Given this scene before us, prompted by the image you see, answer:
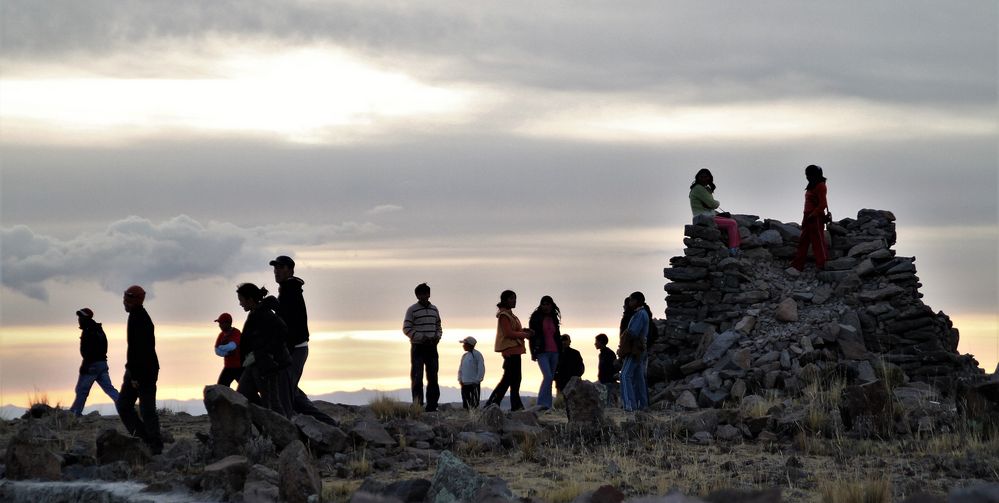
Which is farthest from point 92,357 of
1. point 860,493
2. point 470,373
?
point 860,493

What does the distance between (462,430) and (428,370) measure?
2705 mm

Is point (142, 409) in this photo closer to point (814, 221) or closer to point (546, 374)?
point (546, 374)

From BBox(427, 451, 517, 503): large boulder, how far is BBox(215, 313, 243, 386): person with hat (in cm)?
619

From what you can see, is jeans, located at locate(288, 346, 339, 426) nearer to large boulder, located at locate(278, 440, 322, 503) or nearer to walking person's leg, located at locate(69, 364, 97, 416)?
large boulder, located at locate(278, 440, 322, 503)

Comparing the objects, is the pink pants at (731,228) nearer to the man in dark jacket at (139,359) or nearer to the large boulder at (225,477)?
the man in dark jacket at (139,359)

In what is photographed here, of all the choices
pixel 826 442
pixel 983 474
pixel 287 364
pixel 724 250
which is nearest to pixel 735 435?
pixel 826 442

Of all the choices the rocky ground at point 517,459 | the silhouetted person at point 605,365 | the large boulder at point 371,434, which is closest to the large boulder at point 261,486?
the rocky ground at point 517,459

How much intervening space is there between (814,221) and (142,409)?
14.1 metres

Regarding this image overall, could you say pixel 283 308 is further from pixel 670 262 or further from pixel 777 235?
pixel 777 235

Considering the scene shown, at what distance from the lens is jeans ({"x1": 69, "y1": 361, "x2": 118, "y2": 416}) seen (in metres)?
17.3

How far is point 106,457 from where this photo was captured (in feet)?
43.7

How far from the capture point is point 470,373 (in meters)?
19.0

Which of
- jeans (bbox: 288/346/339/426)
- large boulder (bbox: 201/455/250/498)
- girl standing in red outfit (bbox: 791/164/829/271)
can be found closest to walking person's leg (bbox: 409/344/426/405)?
jeans (bbox: 288/346/339/426)

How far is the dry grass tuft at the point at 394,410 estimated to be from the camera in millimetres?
16928
